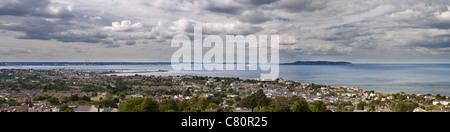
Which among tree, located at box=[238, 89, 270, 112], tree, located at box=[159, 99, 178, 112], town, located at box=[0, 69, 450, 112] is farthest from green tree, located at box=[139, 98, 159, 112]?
tree, located at box=[238, 89, 270, 112]

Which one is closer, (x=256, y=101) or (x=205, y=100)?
(x=256, y=101)

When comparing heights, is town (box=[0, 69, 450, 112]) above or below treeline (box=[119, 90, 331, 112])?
below

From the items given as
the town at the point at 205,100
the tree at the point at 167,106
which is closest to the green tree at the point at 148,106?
the town at the point at 205,100

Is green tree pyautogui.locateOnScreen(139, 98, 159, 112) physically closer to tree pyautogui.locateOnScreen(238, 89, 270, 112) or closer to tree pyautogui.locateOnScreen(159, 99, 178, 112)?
tree pyautogui.locateOnScreen(159, 99, 178, 112)

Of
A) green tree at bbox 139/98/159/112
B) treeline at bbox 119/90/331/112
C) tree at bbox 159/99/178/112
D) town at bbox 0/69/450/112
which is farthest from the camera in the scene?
town at bbox 0/69/450/112

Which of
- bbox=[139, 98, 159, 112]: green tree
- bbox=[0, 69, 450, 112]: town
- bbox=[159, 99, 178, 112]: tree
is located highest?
bbox=[139, 98, 159, 112]: green tree

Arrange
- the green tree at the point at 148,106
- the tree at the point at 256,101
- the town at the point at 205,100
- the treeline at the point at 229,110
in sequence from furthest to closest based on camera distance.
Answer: the tree at the point at 256,101
the town at the point at 205,100
the treeline at the point at 229,110
the green tree at the point at 148,106

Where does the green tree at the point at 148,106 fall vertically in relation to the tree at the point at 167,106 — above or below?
above

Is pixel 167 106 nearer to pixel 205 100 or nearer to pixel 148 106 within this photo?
pixel 148 106

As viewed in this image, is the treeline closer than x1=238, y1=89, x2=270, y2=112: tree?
Yes

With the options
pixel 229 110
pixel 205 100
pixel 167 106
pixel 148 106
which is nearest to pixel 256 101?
pixel 229 110

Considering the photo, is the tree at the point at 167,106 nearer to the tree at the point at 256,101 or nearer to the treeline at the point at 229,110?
the treeline at the point at 229,110
